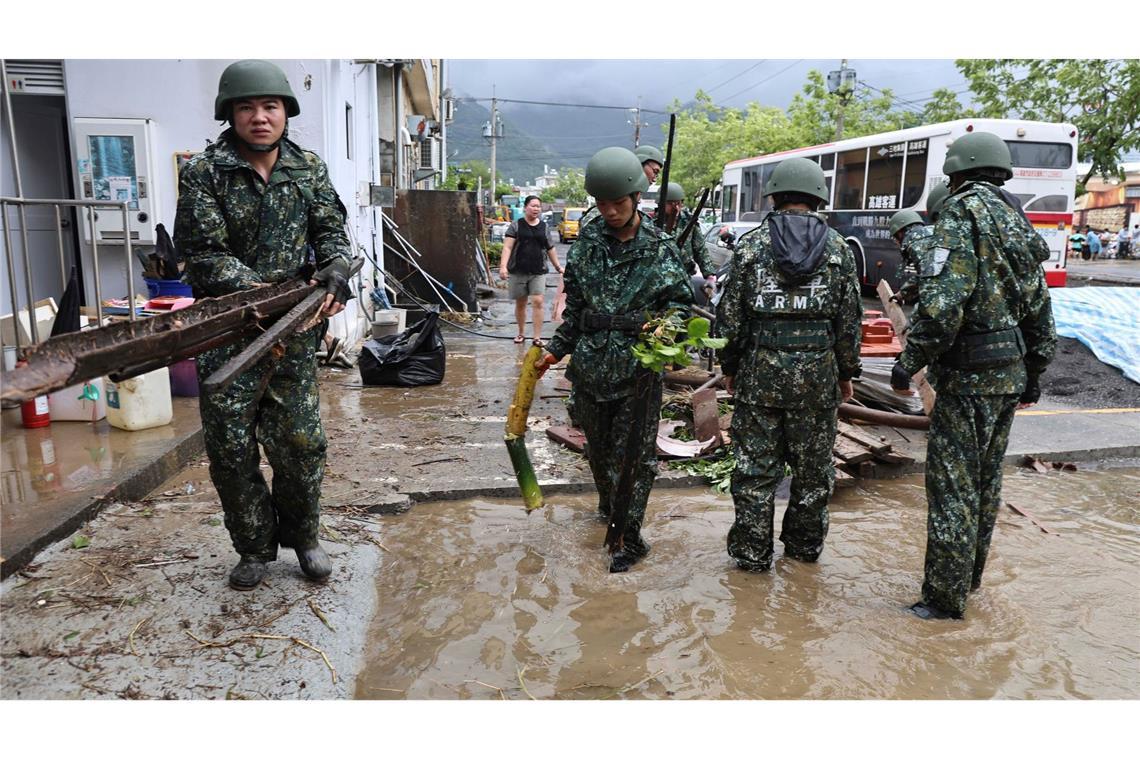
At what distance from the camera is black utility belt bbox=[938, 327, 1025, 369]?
3406 millimetres

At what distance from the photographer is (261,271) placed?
333 centimetres

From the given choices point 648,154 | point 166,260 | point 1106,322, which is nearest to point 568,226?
point 1106,322

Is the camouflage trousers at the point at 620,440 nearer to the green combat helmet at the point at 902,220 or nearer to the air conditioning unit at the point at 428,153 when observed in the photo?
the green combat helmet at the point at 902,220

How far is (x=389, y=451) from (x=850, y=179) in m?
14.7

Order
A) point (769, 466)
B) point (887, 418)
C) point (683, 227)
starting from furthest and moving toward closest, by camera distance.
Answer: point (683, 227) → point (887, 418) → point (769, 466)

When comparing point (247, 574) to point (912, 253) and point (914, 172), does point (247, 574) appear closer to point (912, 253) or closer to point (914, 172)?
point (912, 253)

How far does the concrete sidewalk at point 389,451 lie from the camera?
3986 millimetres

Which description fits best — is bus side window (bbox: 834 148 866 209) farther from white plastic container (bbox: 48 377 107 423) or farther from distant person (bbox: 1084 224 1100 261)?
distant person (bbox: 1084 224 1100 261)

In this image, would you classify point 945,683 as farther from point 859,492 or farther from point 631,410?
point 859,492

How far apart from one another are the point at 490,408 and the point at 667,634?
154 inches

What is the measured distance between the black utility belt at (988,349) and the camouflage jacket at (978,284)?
17 mm

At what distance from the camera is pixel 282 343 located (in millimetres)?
2932

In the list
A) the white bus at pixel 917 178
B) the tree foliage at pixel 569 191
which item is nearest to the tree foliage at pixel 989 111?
the white bus at pixel 917 178

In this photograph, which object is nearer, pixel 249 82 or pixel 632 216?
pixel 249 82
